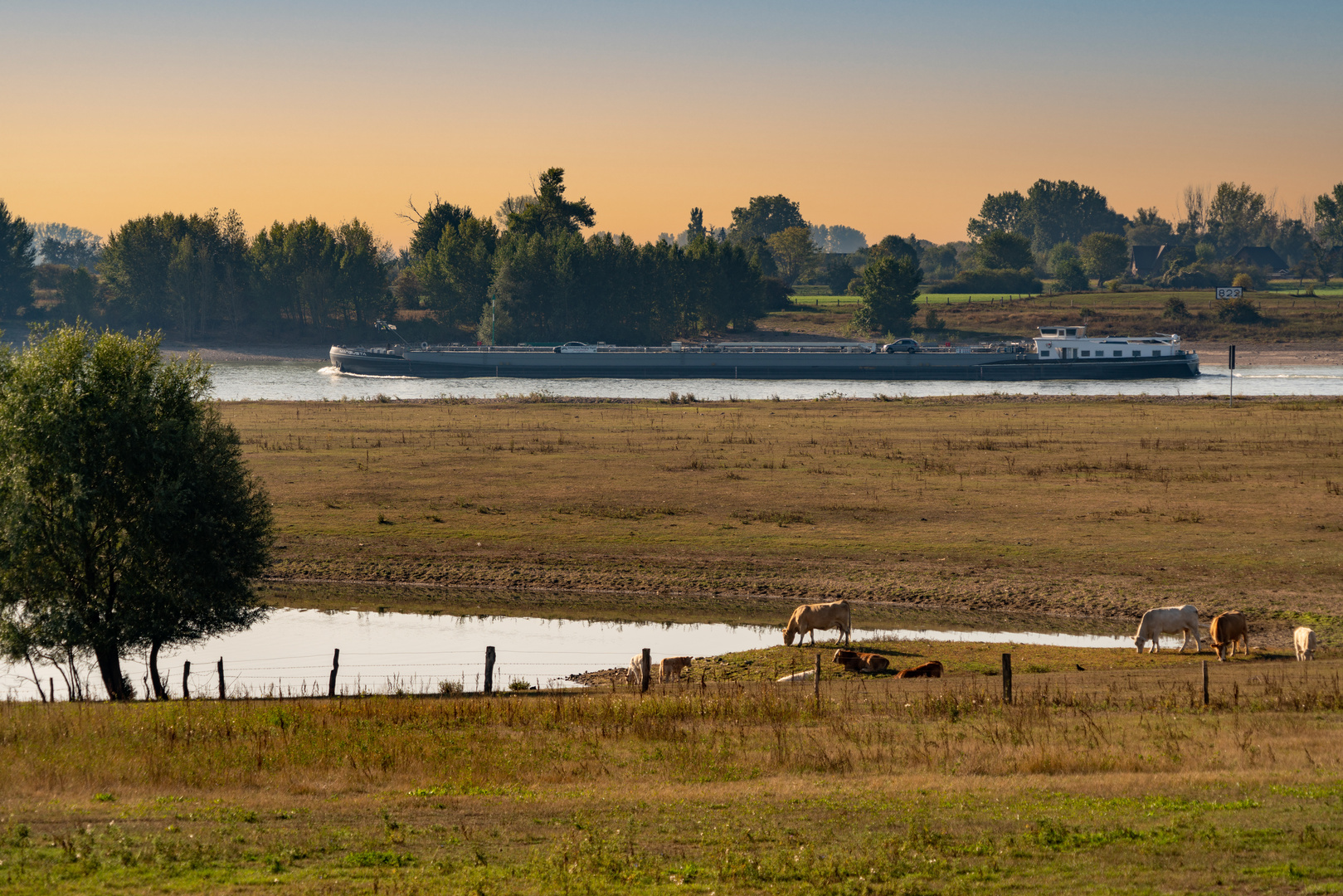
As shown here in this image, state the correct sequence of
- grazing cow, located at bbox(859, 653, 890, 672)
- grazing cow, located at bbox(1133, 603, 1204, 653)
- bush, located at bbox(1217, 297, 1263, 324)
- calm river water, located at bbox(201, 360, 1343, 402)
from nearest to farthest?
grazing cow, located at bbox(859, 653, 890, 672) → grazing cow, located at bbox(1133, 603, 1204, 653) → calm river water, located at bbox(201, 360, 1343, 402) → bush, located at bbox(1217, 297, 1263, 324)

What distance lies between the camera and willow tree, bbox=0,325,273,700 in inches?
955

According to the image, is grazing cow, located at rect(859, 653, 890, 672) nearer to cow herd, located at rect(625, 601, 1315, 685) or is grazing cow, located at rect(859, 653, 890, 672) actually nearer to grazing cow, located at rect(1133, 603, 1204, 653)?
cow herd, located at rect(625, 601, 1315, 685)

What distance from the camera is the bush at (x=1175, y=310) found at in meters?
184

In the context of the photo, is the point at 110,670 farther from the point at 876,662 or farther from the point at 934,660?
the point at 934,660

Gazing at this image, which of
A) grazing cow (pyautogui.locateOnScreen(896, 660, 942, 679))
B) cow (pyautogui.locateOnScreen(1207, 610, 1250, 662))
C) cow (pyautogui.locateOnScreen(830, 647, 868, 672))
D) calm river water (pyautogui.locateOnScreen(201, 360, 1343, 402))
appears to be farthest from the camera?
calm river water (pyautogui.locateOnScreen(201, 360, 1343, 402))

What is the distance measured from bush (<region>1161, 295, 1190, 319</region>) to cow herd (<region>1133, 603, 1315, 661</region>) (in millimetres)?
171925

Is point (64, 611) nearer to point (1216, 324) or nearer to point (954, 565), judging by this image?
point (954, 565)

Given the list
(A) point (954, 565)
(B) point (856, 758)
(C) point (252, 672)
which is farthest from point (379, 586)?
(B) point (856, 758)

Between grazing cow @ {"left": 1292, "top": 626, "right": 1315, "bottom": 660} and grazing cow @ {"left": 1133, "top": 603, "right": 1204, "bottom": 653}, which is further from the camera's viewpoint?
grazing cow @ {"left": 1133, "top": 603, "right": 1204, "bottom": 653}

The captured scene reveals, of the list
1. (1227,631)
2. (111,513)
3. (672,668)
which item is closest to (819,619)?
(672,668)

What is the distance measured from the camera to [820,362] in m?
143

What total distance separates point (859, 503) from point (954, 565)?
870cm

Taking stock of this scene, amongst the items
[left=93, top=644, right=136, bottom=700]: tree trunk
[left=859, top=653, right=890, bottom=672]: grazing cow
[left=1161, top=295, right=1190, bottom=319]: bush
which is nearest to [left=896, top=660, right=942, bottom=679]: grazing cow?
[left=859, top=653, right=890, bottom=672]: grazing cow

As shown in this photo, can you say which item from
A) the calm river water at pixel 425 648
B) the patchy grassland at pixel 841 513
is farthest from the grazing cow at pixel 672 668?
the patchy grassland at pixel 841 513
